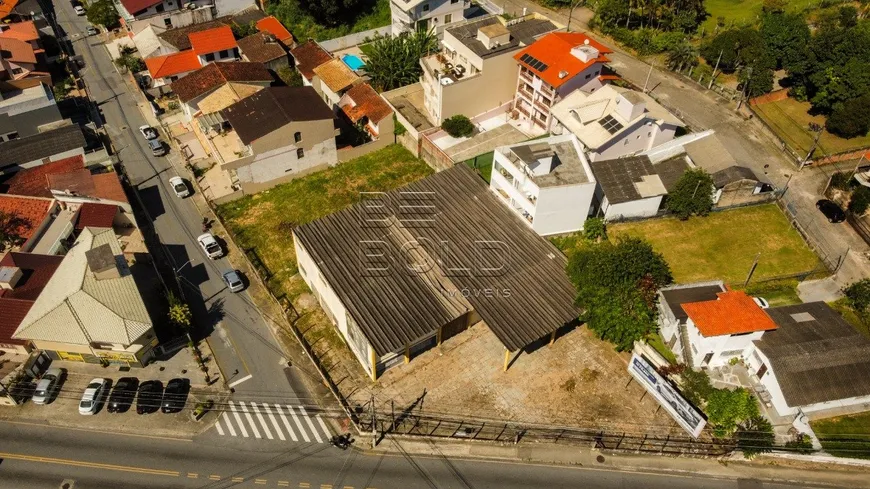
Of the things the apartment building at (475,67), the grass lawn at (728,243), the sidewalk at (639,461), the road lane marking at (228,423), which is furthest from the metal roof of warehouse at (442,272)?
the apartment building at (475,67)

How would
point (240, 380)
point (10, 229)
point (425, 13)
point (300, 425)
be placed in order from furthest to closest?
point (425, 13) → point (10, 229) → point (240, 380) → point (300, 425)

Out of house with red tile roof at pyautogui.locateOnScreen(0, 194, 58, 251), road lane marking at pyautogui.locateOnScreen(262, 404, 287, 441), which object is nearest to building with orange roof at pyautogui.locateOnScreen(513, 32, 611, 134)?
road lane marking at pyautogui.locateOnScreen(262, 404, 287, 441)

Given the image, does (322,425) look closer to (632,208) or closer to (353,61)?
(632,208)

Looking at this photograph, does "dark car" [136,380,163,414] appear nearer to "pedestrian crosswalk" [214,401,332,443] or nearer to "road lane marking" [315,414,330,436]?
"pedestrian crosswalk" [214,401,332,443]

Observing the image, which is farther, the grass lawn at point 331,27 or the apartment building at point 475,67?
the grass lawn at point 331,27

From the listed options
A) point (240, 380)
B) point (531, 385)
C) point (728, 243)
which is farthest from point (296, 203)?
point (728, 243)

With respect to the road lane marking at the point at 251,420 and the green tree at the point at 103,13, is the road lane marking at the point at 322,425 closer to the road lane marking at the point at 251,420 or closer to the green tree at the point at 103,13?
the road lane marking at the point at 251,420
